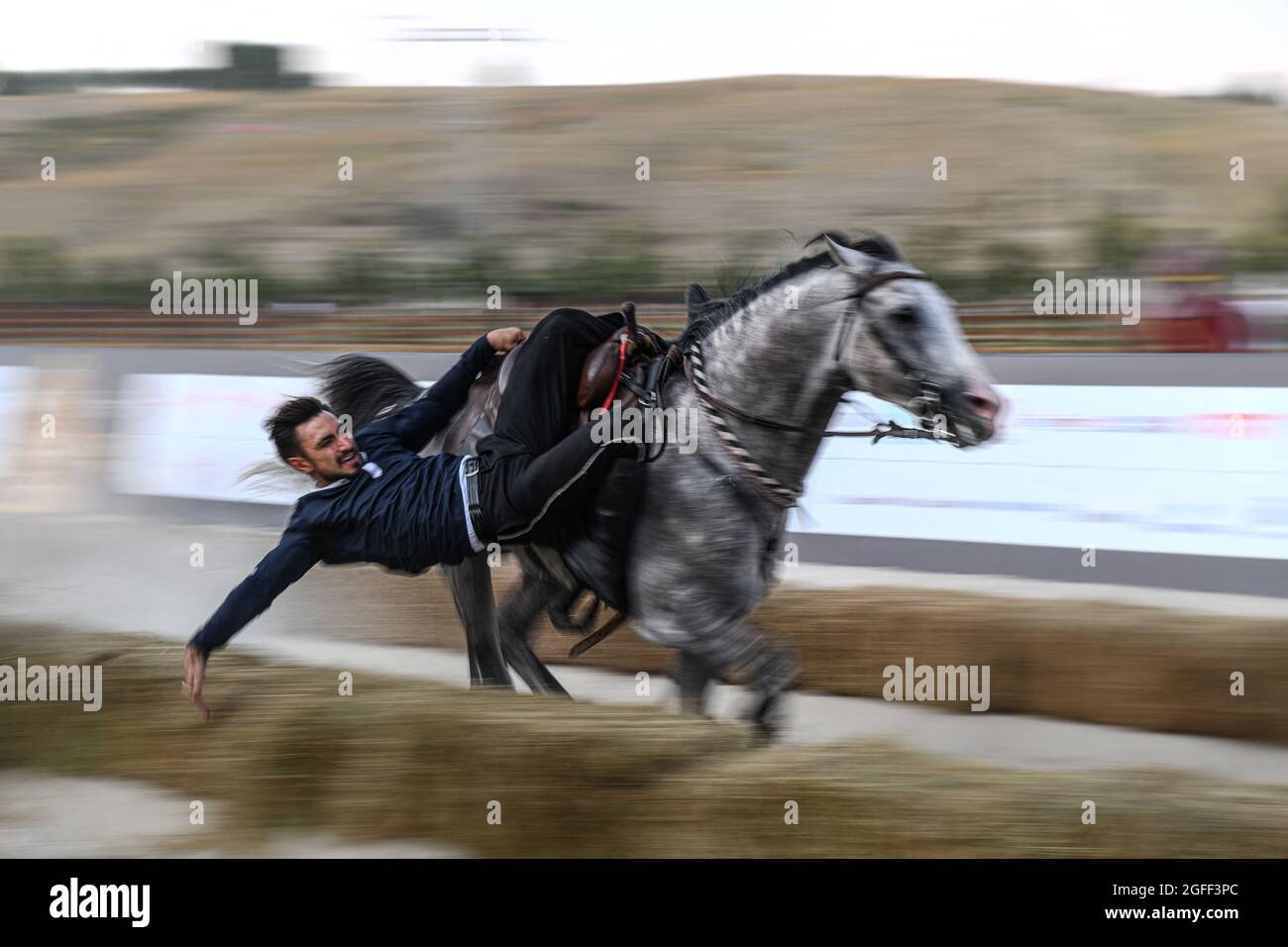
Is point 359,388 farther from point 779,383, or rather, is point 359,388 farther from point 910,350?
point 910,350

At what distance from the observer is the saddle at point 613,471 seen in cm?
453

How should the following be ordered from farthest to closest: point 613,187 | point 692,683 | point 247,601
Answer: point 613,187
point 692,683
point 247,601

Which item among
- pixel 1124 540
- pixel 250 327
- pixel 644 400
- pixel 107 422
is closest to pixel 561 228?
pixel 250 327

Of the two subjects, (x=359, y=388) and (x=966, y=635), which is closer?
(x=359, y=388)

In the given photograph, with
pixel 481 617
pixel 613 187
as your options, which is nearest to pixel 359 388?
pixel 481 617

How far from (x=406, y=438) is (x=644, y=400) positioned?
3.19 ft

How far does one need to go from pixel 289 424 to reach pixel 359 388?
3.49 feet

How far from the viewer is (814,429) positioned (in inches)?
179

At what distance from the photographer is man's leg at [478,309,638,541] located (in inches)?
173

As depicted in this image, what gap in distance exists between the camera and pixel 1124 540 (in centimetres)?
670

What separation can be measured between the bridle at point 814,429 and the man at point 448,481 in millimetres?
332

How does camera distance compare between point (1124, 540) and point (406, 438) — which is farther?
point (1124, 540)

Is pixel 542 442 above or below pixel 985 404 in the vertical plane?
below
